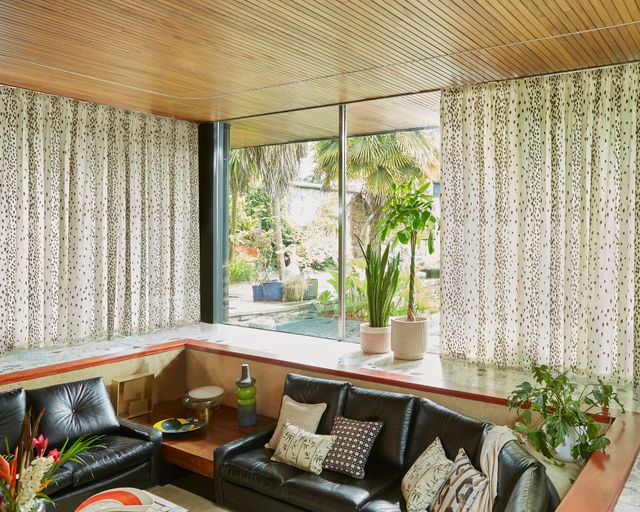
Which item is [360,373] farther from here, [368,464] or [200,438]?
[200,438]

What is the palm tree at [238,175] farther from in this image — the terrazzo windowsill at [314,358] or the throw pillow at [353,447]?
the throw pillow at [353,447]

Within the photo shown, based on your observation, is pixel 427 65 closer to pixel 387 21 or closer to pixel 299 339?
pixel 387 21

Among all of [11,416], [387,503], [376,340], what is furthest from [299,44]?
[11,416]

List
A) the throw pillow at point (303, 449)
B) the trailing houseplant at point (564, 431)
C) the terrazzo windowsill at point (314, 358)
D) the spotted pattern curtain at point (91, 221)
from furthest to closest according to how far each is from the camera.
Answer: the spotted pattern curtain at point (91, 221)
the terrazzo windowsill at point (314, 358)
the throw pillow at point (303, 449)
the trailing houseplant at point (564, 431)

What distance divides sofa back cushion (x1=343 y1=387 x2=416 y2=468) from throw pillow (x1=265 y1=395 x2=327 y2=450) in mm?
198

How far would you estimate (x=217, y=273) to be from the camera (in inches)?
244

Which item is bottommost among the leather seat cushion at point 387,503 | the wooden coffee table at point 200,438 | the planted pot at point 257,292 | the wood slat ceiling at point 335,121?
the wooden coffee table at point 200,438

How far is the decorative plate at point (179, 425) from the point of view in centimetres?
400

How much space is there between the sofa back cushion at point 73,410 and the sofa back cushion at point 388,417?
1.69 metres

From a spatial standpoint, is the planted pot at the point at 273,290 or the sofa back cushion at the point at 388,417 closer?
the sofa back cushion at the point at 388,417

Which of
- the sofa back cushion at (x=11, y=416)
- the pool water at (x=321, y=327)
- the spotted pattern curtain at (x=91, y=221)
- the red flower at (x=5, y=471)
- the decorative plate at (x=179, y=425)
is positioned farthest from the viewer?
the pool water at (x=321, y=327)

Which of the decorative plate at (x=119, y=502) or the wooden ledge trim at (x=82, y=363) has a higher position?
the wooden ledge trim at (x=82, y=363)

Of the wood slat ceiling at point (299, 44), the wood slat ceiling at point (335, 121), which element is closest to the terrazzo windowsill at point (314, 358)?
the wood slat ceiling at point (335, 121)

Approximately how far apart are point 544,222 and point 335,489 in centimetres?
240
